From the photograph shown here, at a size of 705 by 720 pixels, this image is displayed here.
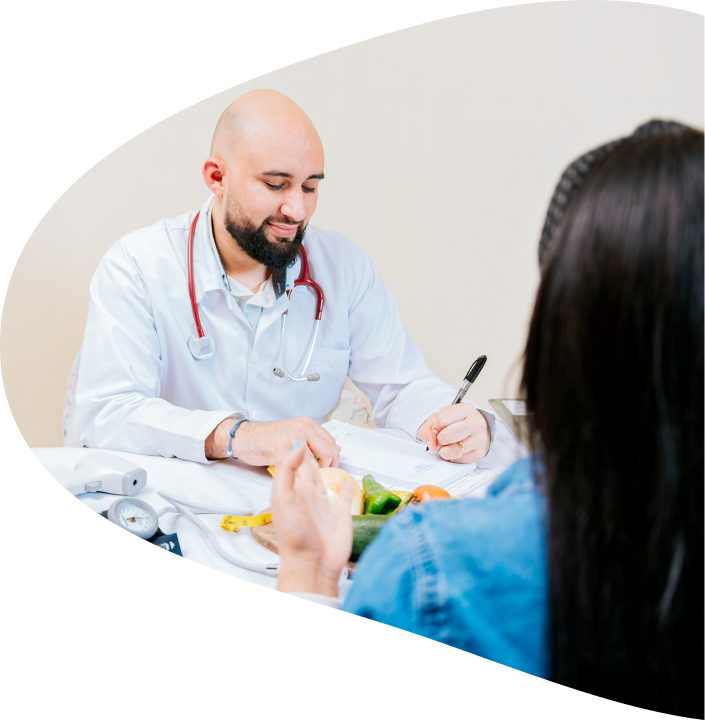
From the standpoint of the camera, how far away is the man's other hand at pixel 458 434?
40.9 inches

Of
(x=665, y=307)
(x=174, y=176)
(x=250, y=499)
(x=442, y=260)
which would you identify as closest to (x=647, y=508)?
(x=665, y=307)

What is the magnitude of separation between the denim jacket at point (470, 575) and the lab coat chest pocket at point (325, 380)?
0.96m

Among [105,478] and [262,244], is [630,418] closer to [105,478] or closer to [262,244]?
[105,478]

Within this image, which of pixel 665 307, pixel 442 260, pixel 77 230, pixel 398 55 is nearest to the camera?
pixel 665 307

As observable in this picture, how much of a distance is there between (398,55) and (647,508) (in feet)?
2.92

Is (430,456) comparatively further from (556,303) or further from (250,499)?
(556,303)

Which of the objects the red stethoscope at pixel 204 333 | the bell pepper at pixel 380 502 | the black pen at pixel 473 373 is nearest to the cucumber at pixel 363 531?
the bell pepper at pixel 380 502

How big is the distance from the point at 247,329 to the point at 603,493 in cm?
100

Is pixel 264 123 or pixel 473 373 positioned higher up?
pixel 264 123

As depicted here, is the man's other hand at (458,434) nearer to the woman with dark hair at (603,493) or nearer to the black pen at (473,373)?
the black pen at (473,373)

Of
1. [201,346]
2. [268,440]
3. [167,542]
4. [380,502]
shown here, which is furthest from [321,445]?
[201,346]

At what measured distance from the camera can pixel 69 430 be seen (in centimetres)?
134

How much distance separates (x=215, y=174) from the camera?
1263 millimetres

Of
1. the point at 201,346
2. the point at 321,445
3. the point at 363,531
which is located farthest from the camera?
the point at 201,346
